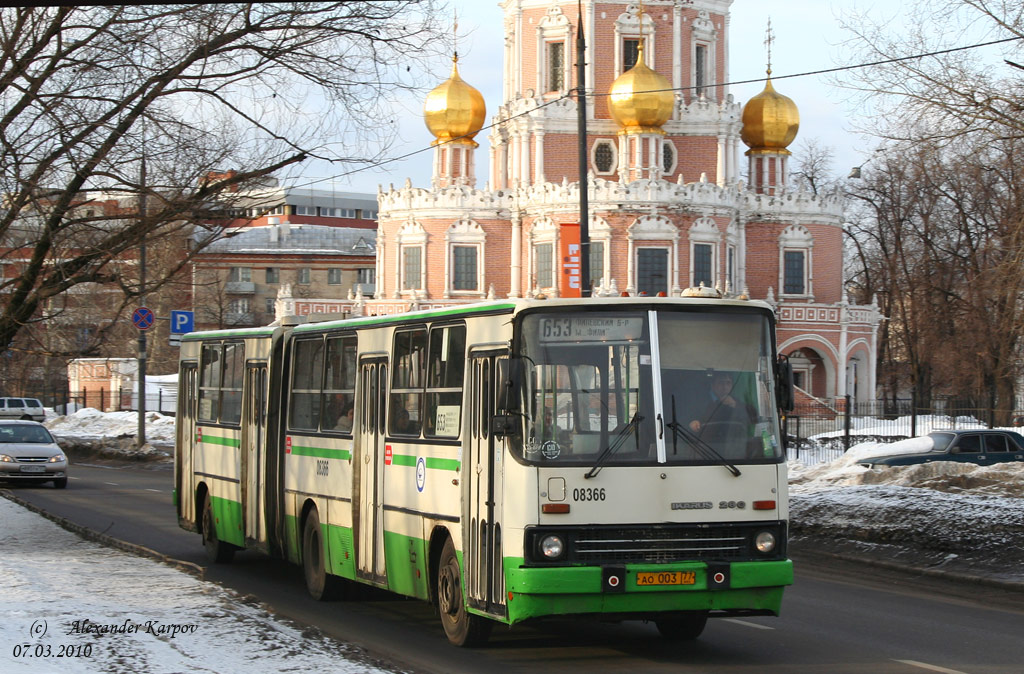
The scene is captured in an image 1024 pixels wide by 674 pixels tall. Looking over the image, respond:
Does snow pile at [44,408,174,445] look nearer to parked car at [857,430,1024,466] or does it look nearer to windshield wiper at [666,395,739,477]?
parked car at [857,430,1024,466]

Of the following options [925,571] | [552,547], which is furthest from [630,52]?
[552,547]

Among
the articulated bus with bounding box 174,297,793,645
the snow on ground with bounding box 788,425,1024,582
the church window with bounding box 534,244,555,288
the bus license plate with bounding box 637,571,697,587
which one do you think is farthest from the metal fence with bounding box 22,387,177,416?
the bus license plate with bounding box 637,571,697,587

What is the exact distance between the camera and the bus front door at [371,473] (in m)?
13.6

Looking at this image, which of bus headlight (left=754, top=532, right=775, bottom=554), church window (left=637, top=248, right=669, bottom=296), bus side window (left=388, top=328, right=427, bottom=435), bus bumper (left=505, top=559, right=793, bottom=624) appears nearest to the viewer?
bus bumper (left=505, top=559, right=793, bottom=624)

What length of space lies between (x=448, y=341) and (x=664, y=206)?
53004mm

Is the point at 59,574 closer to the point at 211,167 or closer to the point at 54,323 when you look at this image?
the point at 211,167

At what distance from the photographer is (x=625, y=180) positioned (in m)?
65.9

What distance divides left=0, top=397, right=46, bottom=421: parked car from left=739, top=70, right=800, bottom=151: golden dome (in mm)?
35005

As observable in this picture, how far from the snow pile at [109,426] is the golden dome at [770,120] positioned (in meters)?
31.3

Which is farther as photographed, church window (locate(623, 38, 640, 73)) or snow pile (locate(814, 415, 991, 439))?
church window (locate(623, 38, 640, 73))

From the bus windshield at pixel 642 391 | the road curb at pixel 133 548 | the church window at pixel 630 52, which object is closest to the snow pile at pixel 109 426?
the church window at pixel 630 52

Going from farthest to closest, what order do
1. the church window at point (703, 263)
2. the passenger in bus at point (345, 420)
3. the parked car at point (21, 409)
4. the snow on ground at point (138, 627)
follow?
the church window at point (703, 263), the parked car at point (21, 409), the passenger in bus at point (345, 420), the snow on ground at point (138, 627)

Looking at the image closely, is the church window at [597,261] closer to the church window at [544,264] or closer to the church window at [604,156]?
the church window at [544,264]

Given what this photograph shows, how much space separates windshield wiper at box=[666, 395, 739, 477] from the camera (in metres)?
10.9
